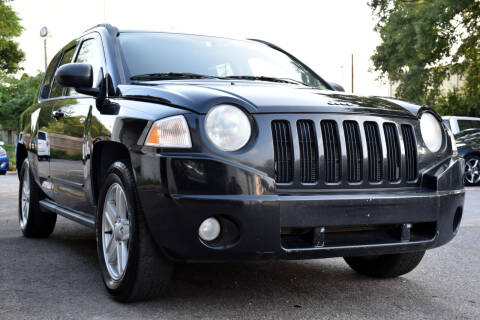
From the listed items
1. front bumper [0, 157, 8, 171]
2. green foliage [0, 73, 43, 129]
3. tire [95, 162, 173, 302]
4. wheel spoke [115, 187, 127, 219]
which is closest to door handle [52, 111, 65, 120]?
tire [95, 162, 173, 302]

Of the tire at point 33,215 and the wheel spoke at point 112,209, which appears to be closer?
the wheel spoke at point 112,209

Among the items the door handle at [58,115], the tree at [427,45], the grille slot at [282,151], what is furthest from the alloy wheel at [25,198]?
the tree at [427,45]

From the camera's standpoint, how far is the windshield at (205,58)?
4438 millimetres

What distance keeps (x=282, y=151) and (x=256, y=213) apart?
0.35 m

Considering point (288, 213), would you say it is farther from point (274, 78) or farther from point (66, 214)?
point (66, 214)

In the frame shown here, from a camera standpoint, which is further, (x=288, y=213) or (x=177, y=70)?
(x=177, y=70)

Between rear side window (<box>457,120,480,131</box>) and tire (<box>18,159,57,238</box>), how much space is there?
12095 mm

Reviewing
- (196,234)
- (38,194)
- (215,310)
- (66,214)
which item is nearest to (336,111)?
(196,234)

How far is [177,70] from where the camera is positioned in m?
4.43

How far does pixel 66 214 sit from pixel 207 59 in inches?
62.0

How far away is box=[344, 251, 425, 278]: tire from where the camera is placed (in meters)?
4.36

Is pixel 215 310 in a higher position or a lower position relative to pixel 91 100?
lower

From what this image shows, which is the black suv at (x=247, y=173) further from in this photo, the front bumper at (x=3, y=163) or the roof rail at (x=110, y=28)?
the front bumper at (x=3, y=163)

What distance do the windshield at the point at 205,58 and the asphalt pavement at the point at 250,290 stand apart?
138 centimetres
